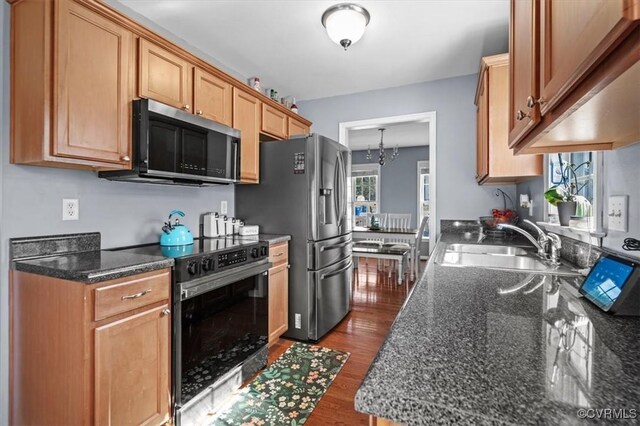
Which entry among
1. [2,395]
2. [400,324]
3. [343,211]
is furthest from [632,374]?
[343,211]

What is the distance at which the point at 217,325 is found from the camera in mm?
1790

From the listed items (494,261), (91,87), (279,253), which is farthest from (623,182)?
(91,87)

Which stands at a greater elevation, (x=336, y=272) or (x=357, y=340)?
(x=336, y=272)

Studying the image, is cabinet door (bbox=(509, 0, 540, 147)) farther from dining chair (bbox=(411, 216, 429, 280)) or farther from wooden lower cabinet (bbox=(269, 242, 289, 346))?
dining chair (bbox=(411, 216, 429, 280))

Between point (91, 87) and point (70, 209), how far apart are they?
67 centimetres

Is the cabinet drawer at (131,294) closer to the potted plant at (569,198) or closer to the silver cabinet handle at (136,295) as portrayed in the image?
the silver cabinet handle at (136,295)

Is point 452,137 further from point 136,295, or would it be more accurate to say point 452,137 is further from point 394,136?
point 136,295

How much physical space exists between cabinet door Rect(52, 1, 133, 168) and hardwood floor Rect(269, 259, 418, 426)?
1800mm

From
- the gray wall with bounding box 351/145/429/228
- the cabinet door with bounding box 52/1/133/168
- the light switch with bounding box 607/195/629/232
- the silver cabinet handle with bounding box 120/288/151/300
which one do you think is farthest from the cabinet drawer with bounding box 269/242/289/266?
the gray wall with bounding box 351/145/429/228

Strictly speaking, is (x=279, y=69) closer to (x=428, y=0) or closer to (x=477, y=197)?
(x=428, y=0)

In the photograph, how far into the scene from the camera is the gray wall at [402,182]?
279 inches

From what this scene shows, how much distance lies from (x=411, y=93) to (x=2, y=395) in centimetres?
388

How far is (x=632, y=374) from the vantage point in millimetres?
514

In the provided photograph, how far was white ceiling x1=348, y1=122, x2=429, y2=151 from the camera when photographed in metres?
5.32
